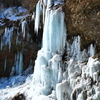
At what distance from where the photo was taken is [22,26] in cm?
2028

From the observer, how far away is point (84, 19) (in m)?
11.8

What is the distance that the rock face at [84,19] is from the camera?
11.2 m

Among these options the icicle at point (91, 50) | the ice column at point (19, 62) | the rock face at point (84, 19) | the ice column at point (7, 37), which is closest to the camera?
the rock face at point (84, 19)

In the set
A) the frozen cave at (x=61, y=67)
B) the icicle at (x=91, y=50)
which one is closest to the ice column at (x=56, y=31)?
the frozen cave at (x=61, y=67)

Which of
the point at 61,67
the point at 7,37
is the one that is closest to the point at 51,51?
the point at 61,67

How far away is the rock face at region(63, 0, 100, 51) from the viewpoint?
11.2m

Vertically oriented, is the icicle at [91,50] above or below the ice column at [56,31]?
below

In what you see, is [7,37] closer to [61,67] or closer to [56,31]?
[56,31]

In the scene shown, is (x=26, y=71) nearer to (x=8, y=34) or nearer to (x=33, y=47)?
(x=33, y=47)

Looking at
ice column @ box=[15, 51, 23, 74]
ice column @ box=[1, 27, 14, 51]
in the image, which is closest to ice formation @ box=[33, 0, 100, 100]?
ice column @ box=[15, 51, 23, 74]

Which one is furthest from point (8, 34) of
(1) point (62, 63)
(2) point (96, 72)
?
(2) point (96, 72)

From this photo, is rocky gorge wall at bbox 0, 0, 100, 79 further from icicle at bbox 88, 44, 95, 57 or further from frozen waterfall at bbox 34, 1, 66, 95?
frozen waterfall at bbox 34, 1, 66, 95

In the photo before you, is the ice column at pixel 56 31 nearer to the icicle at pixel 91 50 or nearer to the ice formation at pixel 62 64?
the ice formation at pixel 62 64

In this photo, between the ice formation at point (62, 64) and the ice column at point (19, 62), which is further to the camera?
the ice column at point (19, 62)
